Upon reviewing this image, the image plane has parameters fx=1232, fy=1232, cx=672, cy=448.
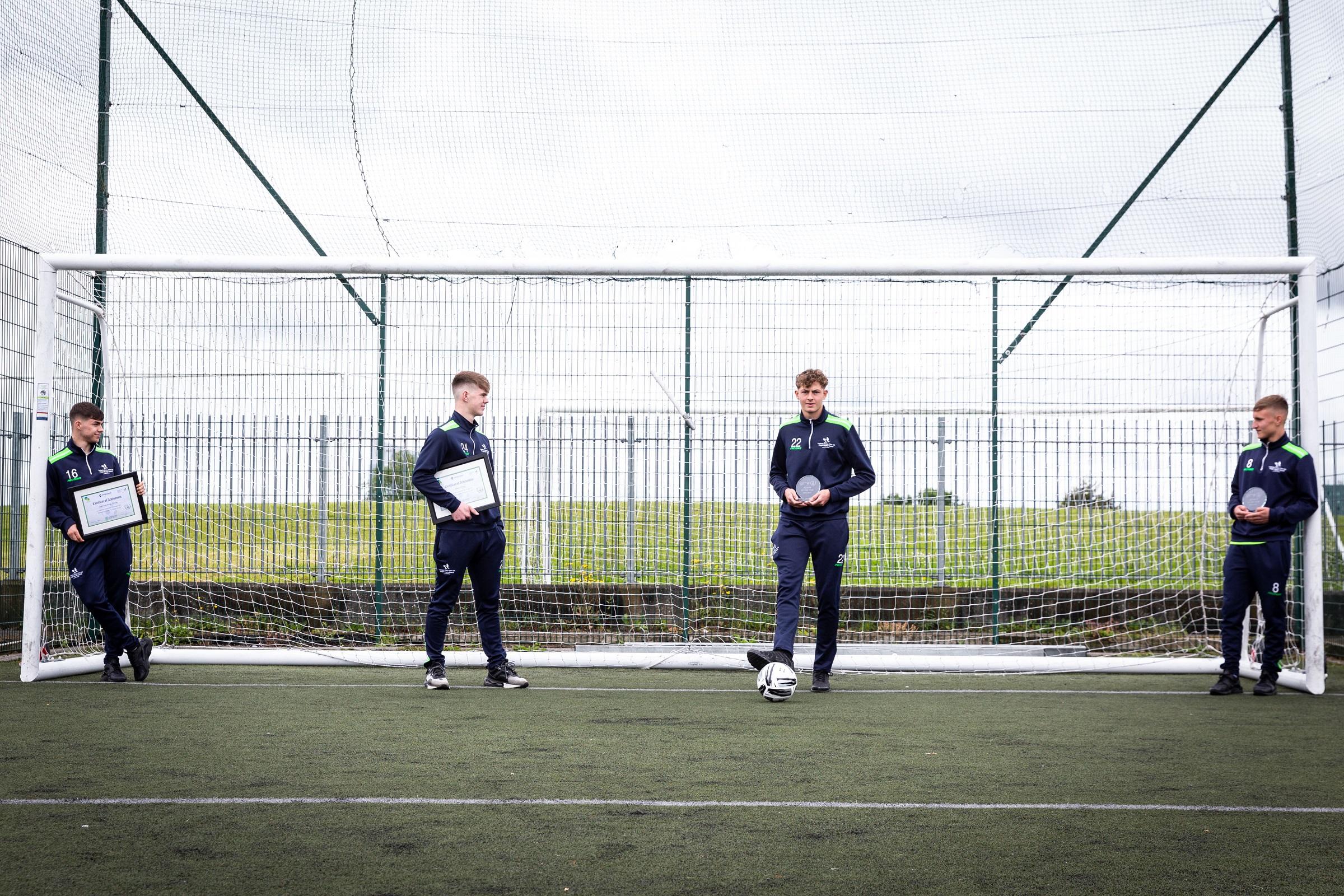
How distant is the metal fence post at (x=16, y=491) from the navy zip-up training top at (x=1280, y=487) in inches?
352

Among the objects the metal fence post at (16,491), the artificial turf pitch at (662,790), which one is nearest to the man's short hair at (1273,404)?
the artificial turf pitch at (662,790)

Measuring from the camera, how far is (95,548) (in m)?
7.86

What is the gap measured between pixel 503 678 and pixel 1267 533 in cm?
493

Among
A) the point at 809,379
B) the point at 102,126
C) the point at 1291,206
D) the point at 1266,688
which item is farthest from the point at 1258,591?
the point at 102,126

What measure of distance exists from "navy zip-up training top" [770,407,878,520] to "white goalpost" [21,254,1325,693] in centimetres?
176

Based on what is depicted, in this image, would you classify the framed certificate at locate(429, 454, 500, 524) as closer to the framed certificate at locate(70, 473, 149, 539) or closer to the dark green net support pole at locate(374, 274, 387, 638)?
the framed certificate at locate(70, 473, 149, 539)

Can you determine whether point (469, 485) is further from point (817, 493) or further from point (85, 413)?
point (85, 413)

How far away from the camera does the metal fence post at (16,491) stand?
9719mm

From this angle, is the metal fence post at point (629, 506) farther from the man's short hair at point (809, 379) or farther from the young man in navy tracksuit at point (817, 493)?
the man's short hair at point (809, 379)

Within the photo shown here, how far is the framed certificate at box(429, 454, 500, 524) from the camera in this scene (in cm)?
754

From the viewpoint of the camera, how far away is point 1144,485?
9734 mm

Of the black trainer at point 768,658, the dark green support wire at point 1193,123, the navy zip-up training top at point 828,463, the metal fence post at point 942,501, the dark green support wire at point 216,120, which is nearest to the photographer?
the black trainer at point 768,658

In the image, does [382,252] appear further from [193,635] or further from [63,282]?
[193,635]

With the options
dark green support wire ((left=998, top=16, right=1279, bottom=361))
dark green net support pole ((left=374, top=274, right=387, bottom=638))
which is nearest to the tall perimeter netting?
dark green net support pole ((left=374, top=274, right=387, bottom=638))
